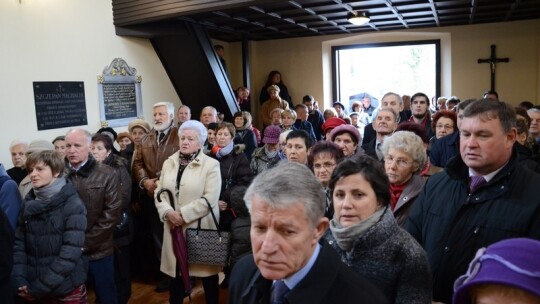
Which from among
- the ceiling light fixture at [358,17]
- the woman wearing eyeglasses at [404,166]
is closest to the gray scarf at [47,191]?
the woman wearing eyeglasses at [404,166]

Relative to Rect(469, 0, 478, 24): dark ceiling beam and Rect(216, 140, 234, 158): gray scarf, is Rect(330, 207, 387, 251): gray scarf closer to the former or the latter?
Rect(216, 140, 234, 158): gray scarf

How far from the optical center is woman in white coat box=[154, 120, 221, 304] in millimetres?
3260

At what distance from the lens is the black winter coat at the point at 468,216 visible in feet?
5.40

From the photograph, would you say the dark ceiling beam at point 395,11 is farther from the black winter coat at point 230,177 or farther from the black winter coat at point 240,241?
Answer: the black winter coat at point 240,241

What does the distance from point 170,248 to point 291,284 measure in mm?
2261

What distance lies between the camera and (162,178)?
346cm

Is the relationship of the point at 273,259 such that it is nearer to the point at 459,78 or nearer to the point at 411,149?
the point at 411,149

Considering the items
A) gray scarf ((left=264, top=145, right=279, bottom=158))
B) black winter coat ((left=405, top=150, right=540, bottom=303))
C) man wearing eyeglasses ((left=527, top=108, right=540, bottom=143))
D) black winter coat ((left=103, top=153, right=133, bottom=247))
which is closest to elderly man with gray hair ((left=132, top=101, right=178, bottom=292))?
black winter coat ((left=103, top=153, right=133, bottom=247))

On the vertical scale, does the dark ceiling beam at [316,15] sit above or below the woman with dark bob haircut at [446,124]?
above

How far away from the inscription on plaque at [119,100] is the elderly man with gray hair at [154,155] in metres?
2.61

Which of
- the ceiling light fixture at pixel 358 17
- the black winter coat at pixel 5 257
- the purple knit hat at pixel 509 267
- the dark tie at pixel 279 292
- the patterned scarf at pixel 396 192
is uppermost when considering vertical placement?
the ceiling light fixture at pixel 358 17

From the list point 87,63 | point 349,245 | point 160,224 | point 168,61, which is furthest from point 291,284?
point 168,61

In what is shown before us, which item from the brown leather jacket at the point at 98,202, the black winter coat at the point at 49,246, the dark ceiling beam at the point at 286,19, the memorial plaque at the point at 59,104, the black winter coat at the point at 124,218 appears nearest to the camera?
the black winter coat at the point at 49,246

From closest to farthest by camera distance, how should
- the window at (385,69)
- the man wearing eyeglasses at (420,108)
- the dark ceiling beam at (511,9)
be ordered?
the man wearing eyeglasses at (420,108) < the dark ceiling beam at (511,9) < the window at (385,69)
